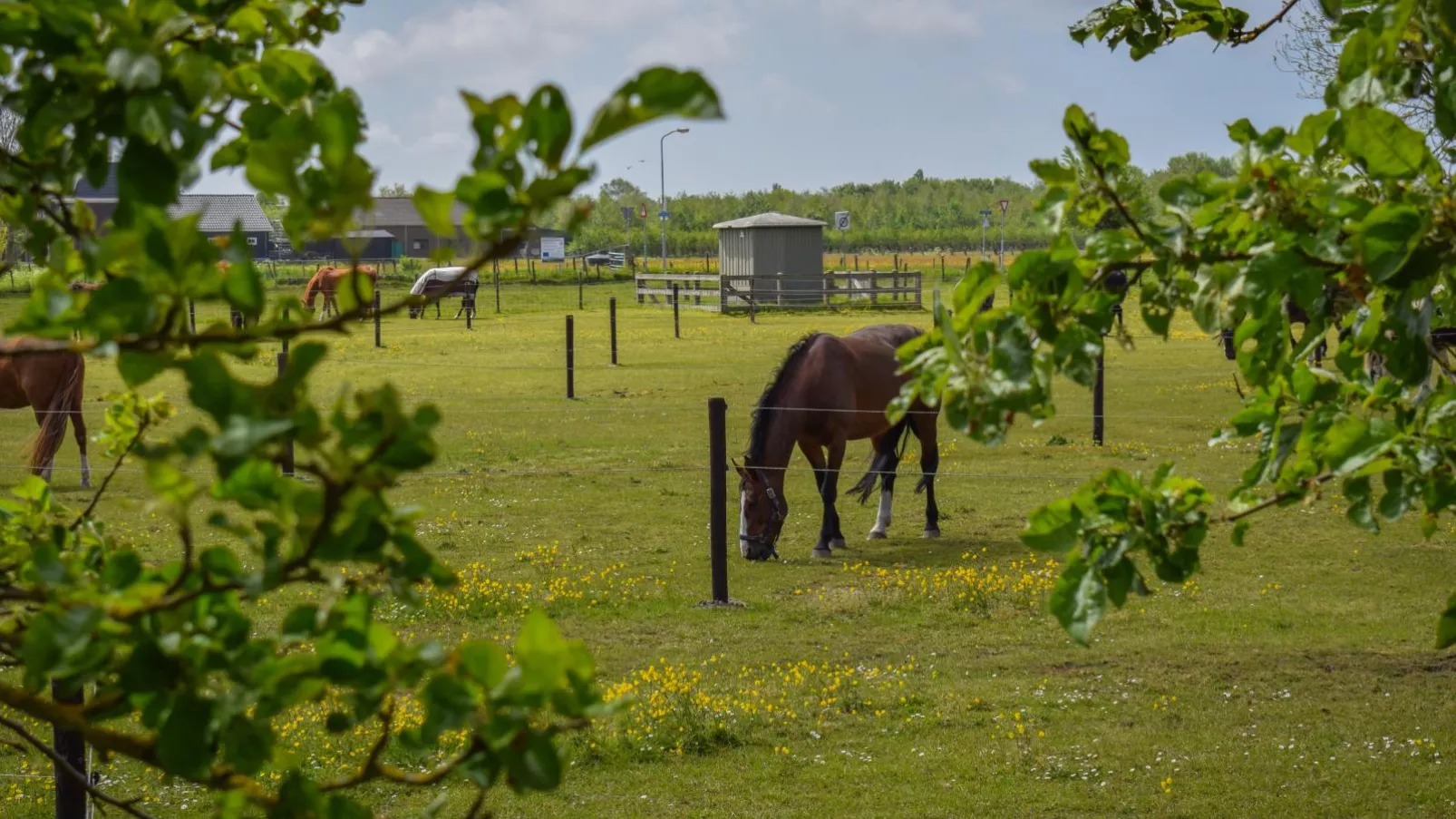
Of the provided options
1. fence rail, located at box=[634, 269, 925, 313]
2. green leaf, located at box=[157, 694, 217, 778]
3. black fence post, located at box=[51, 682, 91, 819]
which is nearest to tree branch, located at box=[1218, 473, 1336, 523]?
green leaf, located at box=[157, 694, 217, 778]

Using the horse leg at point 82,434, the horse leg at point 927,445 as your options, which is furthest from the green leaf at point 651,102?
the horse leg at point 82,434

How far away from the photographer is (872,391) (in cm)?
1246

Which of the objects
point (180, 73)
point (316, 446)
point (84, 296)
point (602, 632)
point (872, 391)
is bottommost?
point (602, 632)

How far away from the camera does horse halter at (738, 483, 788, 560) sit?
36.5 ft

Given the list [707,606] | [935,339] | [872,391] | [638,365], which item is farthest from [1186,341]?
[935,339]

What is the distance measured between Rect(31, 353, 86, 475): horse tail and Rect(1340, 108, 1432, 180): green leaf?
40.0 feet

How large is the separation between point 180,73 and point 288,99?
0.23 meters

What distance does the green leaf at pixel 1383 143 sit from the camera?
1735 millimetres

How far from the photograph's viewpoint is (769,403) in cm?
1191

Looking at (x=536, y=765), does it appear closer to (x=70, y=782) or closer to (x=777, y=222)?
(x=70, y=782)

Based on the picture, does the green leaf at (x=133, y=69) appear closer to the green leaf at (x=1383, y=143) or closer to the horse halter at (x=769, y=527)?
the green leaf at (x=1383, y=143)

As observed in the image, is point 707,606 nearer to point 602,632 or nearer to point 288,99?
point 602,632

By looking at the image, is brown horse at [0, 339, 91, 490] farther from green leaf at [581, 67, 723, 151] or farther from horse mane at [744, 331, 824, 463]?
green leaf at [581, 67, 723, 151]

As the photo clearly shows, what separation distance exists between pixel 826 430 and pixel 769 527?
118 cm
